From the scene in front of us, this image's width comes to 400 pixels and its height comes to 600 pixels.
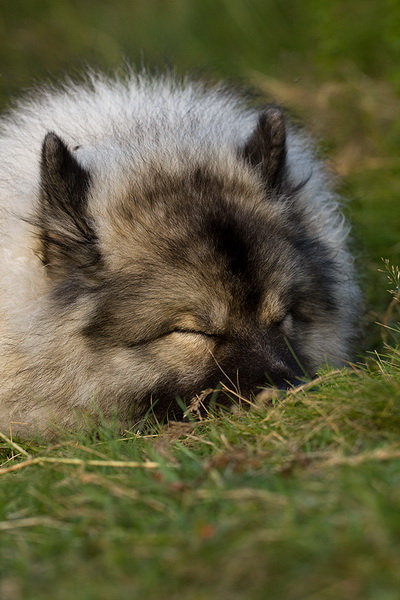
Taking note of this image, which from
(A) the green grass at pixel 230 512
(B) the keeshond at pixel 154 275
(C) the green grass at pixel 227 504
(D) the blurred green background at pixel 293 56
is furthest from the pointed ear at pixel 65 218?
(D) the blurred green background at pixel 293 56

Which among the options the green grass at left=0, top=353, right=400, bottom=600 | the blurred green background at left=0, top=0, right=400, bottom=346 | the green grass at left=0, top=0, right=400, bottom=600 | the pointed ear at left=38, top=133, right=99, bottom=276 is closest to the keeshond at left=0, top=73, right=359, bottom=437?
the pointed ear at left=38, top=133, right=99, bottom=276

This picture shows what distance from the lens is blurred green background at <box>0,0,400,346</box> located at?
19.5ft

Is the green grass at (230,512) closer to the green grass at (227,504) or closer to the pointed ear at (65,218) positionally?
the green grass at (227,504)

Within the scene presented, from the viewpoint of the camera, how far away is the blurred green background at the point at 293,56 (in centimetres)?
595

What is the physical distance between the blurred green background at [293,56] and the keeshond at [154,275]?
3.70 ft

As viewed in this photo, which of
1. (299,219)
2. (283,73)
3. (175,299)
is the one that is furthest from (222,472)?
(283,73)

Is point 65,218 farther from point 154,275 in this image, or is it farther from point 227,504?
point 227,504

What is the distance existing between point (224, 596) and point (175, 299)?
5.64 ft

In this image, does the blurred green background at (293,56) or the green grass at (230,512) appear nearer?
the green grass at (230,512)

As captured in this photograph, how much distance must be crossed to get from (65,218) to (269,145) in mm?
1089

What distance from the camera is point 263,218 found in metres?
3.72

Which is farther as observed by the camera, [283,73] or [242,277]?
[283,73]

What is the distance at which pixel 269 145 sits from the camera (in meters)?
3.98

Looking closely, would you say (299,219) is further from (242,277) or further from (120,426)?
(120,426)
